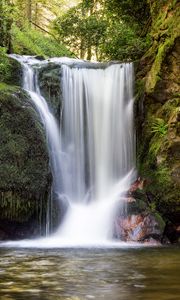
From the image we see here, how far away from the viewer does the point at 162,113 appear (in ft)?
43.7

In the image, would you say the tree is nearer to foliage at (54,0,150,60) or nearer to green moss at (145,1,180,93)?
foliage at (54,0,150,60)

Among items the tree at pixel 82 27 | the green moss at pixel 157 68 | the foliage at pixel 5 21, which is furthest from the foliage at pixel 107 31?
the foliage at pixel 5 21

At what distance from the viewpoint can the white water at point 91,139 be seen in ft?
41.7

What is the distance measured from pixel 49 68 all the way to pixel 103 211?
507cm

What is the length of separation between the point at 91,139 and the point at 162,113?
2184 millimetres

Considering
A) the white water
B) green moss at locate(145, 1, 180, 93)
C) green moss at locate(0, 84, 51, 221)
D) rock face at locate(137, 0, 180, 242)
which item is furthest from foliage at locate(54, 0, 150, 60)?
green moss at locate(0, 84, 51, 221)

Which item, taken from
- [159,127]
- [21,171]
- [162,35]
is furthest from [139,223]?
[162,35]

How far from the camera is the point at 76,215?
11898mm

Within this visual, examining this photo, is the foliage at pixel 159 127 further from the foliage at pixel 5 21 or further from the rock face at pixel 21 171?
the foliage at pixel 5 21

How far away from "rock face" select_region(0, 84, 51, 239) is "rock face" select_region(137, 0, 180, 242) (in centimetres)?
284

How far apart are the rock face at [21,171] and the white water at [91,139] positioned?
3.27 ft

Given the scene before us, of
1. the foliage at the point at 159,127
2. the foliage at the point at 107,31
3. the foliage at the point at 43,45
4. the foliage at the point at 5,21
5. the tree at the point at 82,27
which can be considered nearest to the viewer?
the foliage at the point at 159,127

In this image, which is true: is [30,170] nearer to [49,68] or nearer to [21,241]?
[21,241]

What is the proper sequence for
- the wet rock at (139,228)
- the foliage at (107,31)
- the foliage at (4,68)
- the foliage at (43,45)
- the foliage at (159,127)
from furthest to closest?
the foliage at (43,45) < the foliage at (107,31) < the foliage at (4,68) < the foliage at (159,127) < the wet rock at (139,228)
